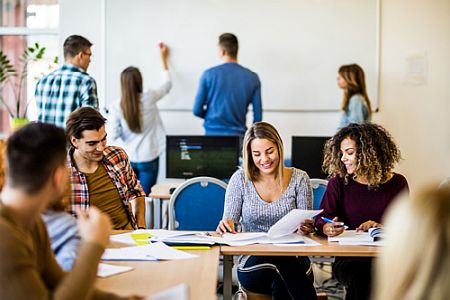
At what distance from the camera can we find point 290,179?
133 inches

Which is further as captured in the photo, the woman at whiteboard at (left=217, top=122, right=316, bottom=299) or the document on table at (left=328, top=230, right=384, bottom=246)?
the woman at whiteboard at (left=217, top=122, right=316, bottom=299)

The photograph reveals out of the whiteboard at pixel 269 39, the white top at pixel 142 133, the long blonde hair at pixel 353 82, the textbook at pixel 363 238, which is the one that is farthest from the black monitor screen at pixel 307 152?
the textbook at pixel 363 238

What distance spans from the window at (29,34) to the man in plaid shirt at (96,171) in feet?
11.2

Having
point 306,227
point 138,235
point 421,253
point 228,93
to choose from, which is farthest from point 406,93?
point 421,253

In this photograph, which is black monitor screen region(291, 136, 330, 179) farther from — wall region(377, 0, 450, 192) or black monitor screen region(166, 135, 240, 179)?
wall region(377, 0, 450, 192)

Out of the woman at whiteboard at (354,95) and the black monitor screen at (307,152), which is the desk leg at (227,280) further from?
the woman at whiteboard at (354,95)

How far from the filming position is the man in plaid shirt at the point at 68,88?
4664mm

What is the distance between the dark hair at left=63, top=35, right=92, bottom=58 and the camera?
4.70 meters

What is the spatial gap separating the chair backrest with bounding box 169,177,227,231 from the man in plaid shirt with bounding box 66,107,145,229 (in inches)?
28.5

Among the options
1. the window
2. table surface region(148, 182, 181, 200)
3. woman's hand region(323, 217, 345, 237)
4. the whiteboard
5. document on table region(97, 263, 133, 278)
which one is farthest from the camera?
the window

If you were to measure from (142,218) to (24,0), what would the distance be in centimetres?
375

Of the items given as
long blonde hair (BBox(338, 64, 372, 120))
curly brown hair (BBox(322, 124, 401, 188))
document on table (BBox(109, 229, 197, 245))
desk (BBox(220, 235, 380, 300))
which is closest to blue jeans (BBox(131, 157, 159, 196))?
long blonde hair (BBox(338, 64, 372, 120))

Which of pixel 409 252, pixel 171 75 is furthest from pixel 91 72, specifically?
pixel 409 252

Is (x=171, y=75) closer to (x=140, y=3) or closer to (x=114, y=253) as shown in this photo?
(x=140, y=3)
